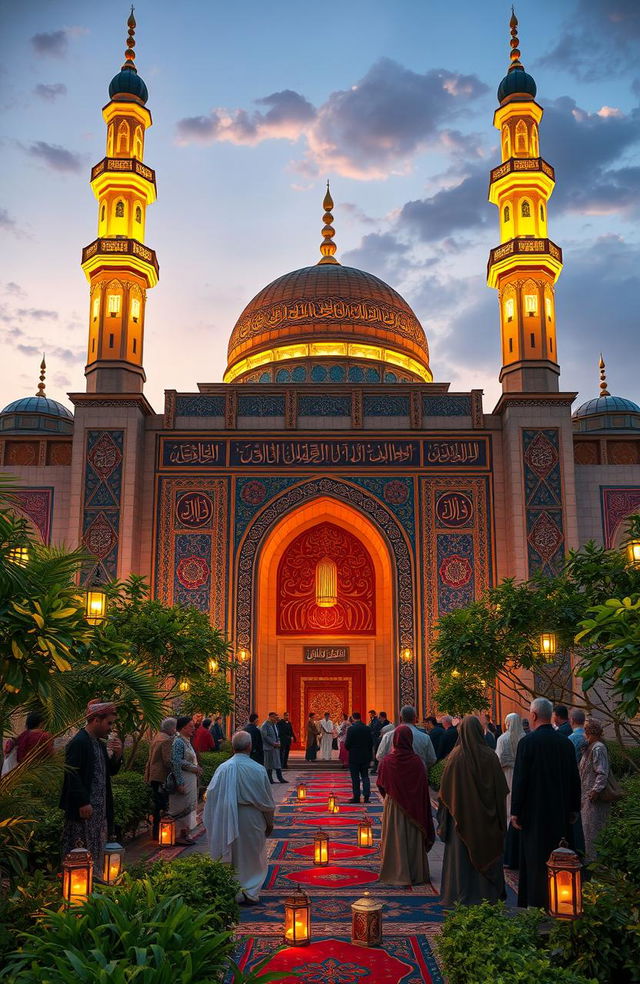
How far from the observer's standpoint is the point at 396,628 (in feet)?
59.2

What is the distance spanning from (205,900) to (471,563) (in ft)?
46.5

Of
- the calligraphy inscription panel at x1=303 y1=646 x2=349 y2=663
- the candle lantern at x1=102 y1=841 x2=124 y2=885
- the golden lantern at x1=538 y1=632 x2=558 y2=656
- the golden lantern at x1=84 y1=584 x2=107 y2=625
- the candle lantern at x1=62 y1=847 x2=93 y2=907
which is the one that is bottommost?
the candle lantern at x1=102 y1=841 x2=124 y2=885

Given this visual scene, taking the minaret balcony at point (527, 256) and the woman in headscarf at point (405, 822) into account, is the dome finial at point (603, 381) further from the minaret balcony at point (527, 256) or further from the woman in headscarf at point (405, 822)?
the woman in headscarf at point (405, 822)

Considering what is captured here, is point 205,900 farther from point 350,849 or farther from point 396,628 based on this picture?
point 396,628

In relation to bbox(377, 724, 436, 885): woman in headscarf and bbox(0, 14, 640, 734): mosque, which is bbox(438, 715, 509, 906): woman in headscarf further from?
bbox(0, 14, 640, 734): mosque

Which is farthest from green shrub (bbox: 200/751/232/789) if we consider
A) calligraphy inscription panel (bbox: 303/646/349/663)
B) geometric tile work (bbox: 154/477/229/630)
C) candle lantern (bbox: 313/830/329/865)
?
calligraphy inscription panel (bbox: 303/646/349/663)

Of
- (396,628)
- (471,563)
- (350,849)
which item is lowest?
(350,849)

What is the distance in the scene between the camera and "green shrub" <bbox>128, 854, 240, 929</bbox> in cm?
439

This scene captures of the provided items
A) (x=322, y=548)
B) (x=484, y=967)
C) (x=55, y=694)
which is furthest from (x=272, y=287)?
(x=484, y=967)

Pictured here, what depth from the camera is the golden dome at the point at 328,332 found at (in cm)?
2327

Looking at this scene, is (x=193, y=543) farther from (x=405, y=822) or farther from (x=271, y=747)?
(x=405, y=822)

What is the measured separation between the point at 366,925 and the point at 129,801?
148 inches

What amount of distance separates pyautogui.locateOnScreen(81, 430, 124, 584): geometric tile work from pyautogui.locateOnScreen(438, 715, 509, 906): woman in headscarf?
12.4m

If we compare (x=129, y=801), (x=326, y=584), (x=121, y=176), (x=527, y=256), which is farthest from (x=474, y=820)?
(x=121, y=176)
